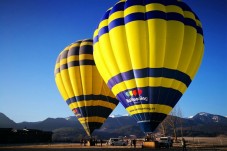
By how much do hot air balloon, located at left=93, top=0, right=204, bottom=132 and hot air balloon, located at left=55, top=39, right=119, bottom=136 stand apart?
23.4 ft

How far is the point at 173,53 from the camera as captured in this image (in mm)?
23453

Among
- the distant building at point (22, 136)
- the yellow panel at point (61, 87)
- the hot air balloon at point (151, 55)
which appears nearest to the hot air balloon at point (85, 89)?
the yellow panel at point (61, 87)

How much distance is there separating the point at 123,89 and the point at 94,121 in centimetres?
1054

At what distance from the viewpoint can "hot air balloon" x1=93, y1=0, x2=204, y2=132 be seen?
75.7 ft

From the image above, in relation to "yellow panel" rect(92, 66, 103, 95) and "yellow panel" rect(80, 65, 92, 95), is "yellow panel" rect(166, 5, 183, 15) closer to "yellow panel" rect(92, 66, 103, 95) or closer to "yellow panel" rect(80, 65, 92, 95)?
"yellow panel" rect(92, 66, 103, 95)

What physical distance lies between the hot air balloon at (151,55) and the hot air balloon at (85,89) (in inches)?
281

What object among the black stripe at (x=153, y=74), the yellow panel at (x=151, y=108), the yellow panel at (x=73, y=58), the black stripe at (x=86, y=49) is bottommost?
the yellow panel at (x=151, y=108)

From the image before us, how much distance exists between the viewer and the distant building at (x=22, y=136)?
2248 inches

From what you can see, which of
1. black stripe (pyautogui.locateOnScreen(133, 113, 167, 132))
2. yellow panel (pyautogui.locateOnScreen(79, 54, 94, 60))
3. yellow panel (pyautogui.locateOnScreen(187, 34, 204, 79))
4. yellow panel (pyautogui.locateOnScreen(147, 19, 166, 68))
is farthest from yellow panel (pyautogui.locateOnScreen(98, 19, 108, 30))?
black stripe (pyautogui.locateOnScreen(133, 113, 167, 132))

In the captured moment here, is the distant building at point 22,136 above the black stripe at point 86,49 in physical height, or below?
below

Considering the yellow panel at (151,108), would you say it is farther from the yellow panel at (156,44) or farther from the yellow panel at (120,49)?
the yellow panel at (120,49)

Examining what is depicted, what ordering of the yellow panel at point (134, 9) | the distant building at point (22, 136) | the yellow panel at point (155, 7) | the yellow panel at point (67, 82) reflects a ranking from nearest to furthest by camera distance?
the yellow panel at point (155, 7)
the yellow panel at point (134, 9)
the yellow panel at point (67, 82)
the distant building at point (22, 136)

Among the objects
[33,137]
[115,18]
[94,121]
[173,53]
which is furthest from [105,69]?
[33,137]

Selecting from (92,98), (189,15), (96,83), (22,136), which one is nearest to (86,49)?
(96,83)
